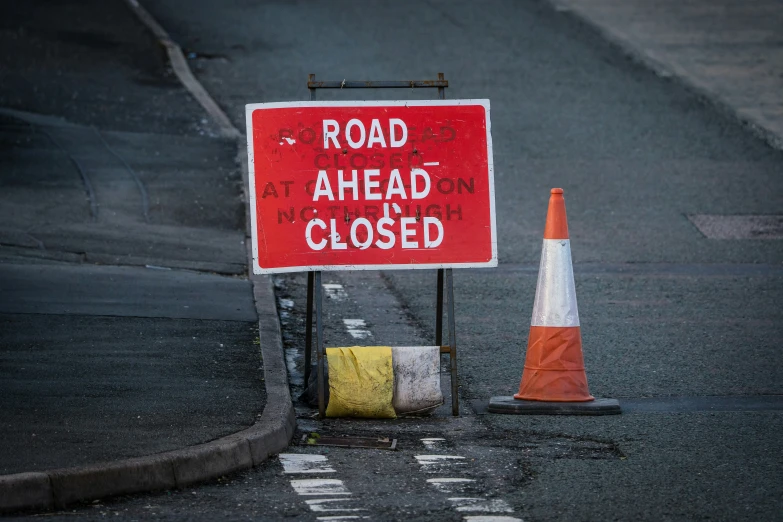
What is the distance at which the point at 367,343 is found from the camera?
9.05 m

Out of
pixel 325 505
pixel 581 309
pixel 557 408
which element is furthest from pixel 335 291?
pixel 325 505

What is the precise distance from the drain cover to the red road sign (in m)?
1.11

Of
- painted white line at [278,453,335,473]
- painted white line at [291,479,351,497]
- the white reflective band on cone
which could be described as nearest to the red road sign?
the white reflective band on cone

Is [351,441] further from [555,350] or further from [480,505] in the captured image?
[555,350]

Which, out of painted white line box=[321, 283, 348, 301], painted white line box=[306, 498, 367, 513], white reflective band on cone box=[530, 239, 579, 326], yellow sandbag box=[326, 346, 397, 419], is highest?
white reflective band on cone box=[530, 239, 579, 326]

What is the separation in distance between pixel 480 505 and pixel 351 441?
129 centimetres

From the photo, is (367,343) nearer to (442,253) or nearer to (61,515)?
(442,253)

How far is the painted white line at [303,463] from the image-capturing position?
20.2ft

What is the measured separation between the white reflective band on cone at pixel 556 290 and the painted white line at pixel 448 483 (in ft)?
5.85

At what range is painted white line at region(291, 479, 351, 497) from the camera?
5.79 meters

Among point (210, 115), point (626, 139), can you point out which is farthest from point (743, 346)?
point (210, 115)

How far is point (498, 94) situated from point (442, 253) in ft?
45.0

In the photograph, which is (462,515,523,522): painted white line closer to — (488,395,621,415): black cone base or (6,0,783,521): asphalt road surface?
(6,0,783,521): asphalt road surface

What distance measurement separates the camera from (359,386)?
284 inches
